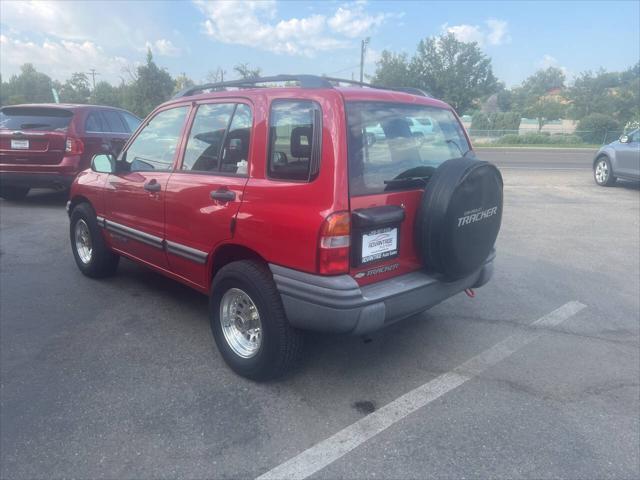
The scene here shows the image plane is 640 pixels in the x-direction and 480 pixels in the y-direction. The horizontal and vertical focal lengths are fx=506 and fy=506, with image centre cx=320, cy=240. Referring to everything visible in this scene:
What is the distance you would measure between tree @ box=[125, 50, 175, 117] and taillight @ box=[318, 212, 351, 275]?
30.8 meters

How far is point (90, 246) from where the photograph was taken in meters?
5.15

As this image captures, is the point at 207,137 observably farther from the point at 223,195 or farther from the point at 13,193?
the point at 13,193

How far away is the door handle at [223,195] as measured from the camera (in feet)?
10.6

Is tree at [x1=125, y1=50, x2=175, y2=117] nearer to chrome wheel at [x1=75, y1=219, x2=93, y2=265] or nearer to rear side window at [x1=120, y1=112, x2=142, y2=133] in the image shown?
rear side window at [x1=120, y1=112, x2=142, y2=133]

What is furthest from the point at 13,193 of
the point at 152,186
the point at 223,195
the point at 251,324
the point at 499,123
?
the point at 499,123

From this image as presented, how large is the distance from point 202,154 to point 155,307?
166 centimetres

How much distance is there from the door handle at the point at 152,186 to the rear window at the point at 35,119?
16.8 feet

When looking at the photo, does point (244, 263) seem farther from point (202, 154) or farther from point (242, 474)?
point (242, 474)

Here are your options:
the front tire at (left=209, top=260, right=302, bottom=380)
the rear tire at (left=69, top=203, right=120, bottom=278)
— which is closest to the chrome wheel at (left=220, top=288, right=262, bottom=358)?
the front tire at (left=209, top=260, right=302, bottom=380)

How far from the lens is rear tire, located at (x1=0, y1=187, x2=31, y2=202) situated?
911cm

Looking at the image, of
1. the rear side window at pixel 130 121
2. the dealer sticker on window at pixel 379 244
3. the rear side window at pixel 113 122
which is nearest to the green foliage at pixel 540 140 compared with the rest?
the rear side window at pixel 130 121

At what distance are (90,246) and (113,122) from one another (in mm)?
4738

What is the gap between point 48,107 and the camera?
8359 millimetres

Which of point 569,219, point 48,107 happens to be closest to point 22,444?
point 48,107
